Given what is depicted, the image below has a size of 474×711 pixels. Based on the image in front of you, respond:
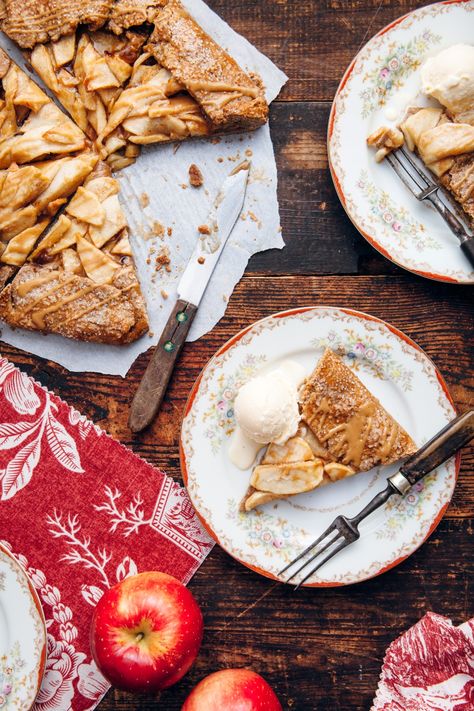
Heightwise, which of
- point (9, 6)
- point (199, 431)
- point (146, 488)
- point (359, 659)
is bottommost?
point (359, 659)

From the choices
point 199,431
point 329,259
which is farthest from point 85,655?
point 329,259

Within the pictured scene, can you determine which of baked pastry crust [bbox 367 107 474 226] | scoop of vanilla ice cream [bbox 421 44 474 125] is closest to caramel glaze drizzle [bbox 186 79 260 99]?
baked pastry crust [bbox 367 107 474 226]

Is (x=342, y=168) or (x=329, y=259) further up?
(x=342, y=168)

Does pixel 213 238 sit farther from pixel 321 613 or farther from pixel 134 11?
pixel 321 613

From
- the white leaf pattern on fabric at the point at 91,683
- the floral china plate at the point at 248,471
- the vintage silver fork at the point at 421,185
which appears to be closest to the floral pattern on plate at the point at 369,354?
the floral china plate at the point at 248,471

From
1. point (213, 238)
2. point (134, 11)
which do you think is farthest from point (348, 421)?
point (134, 11)

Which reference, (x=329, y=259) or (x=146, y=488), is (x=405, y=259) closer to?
(x=329, y=259)
